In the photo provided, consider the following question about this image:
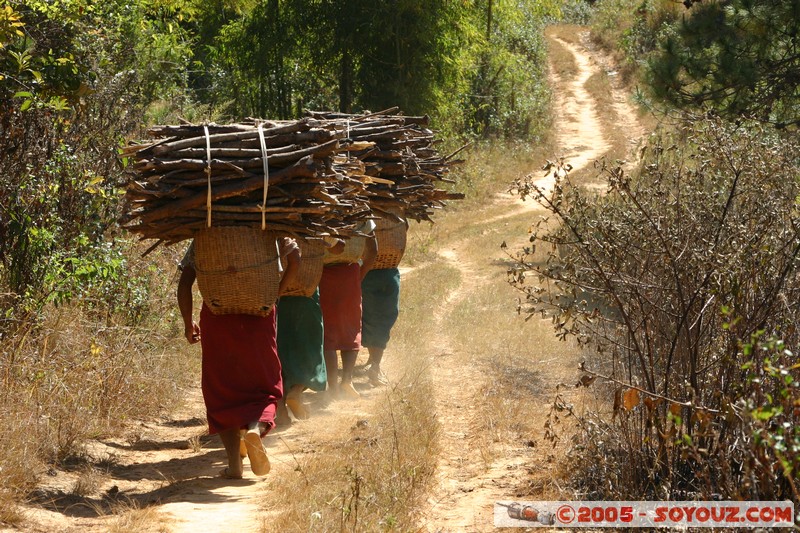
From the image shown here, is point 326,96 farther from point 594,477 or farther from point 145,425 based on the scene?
point 594,477

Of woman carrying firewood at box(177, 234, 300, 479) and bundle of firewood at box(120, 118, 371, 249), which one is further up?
bundle of firewood at box(120, 118, 371, 249)

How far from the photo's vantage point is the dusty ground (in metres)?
5.48

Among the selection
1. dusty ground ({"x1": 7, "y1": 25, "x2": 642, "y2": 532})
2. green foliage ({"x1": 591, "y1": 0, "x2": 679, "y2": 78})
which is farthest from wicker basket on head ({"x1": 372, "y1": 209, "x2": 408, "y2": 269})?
green foliage ({"x1": 591, "y1": 0, "x2": 679, "y2": 78})

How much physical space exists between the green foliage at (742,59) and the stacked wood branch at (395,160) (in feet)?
10.3

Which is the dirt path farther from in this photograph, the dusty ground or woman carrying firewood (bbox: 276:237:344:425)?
woman carrying firewood (bbox: 276:237:344:425)

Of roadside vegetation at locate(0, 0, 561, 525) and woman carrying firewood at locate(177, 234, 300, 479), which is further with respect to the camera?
roadside vegetation at locate(0, 0, 561, 525)

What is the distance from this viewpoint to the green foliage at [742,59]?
404 inches

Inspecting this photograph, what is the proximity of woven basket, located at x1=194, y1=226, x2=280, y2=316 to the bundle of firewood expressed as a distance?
0.30ft

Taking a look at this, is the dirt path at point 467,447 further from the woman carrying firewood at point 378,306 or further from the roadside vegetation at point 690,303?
the woman carrying firewood at point 378,306

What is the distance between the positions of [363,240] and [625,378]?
10.0 feet

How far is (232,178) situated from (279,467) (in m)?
1.93

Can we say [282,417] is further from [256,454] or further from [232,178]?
[232,178]

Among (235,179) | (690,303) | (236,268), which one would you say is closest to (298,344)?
(236,268)

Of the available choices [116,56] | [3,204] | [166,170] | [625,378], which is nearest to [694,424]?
[625,378]
